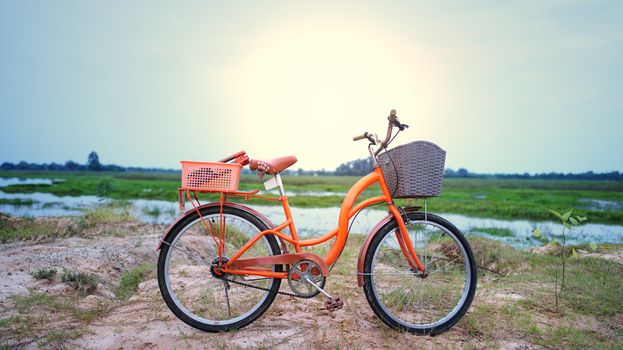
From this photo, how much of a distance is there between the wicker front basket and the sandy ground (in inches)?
46.7

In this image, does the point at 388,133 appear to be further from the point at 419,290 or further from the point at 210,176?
the point at 419,290

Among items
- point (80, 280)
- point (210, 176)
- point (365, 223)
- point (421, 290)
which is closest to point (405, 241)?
point (421, 290)

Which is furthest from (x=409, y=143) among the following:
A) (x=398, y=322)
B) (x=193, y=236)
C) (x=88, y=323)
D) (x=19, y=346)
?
(x=193, y=236)

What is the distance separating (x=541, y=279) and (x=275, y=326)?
12.2 ft

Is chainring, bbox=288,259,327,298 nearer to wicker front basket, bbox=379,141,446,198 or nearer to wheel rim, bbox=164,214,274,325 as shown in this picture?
wheel rim, bbox=164,214,274,325

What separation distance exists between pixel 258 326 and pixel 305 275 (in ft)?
2.08

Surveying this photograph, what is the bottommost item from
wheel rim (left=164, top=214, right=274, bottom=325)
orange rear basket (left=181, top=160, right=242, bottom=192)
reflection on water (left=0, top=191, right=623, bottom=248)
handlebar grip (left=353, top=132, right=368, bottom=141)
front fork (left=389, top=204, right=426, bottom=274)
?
reflection on water (left=0, top=191, right=623, bottom=248)

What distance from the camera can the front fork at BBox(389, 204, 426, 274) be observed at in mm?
3436

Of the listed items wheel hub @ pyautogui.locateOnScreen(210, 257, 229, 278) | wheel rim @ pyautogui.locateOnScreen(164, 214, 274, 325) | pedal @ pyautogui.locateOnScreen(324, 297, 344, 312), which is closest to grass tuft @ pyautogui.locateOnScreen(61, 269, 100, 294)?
wheel rim @ pyautogui.locateOnScreen(164, 214, 274, 325)

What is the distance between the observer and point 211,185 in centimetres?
326

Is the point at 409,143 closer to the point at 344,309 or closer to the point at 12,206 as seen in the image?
the point at 344,309

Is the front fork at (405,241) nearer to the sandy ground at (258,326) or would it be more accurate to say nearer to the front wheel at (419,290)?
the front wheel at (419,290)

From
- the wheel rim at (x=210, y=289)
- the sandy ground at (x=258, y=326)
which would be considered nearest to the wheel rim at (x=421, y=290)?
the sandy ground at (x=258, y=326)

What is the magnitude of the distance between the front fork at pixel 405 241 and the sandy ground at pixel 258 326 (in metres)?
0.58
